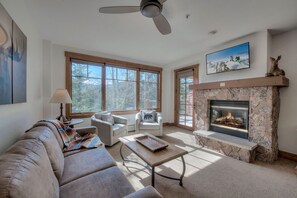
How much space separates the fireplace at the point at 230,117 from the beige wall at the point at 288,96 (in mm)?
581

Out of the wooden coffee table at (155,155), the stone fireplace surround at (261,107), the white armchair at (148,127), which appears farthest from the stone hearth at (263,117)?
the white armchair at (148,127)

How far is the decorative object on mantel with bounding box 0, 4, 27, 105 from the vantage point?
1.18m

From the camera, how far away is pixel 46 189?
833 mm

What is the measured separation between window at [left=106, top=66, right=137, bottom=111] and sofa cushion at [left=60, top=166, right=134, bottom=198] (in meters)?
2.91

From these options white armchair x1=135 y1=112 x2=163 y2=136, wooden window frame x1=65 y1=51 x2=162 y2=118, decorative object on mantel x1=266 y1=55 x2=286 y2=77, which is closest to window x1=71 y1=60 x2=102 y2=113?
wooden window frame x1=65 y1=51 x2=162 y2=118

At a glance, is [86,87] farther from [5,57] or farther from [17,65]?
[5,57]

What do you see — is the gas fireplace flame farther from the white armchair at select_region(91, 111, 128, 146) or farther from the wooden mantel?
the white armchair at select_region(91, 111, 128, 146)

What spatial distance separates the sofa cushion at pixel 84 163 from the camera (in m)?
1.25

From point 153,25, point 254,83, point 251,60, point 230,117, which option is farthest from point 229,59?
point 153,25

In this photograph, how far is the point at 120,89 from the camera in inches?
166

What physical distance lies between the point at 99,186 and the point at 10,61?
1.54 metres

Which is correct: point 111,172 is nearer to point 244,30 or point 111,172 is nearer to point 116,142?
point 116,142

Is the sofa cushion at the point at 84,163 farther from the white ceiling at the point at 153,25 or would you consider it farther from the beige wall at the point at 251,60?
the beige wall at the point at 251,60

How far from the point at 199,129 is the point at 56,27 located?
12.9 feet
